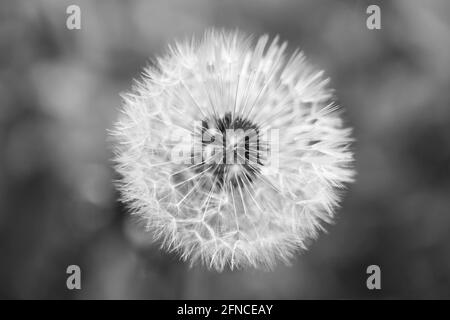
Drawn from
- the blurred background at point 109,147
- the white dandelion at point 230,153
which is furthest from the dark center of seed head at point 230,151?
the blurred background at point 109,147

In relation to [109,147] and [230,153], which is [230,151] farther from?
[109,147]

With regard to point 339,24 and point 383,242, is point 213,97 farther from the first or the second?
point 383,242

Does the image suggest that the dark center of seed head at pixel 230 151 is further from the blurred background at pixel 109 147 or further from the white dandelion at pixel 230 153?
the blurred background at pixel 109 147

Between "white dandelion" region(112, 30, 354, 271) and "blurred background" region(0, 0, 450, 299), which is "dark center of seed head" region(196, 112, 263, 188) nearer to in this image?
"white dandelion" region(112, 30, 354, 271)

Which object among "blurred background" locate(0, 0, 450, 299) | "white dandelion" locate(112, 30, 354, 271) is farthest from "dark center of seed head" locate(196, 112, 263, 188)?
"blurred background" locate(0, 0, 450, 299)

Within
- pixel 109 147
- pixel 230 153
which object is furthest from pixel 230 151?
pixel 109 147
